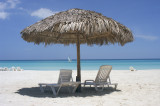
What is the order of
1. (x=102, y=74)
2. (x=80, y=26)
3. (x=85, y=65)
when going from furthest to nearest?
(x=85, y=65) < (x=102, y=74) < (x=80, y=26)

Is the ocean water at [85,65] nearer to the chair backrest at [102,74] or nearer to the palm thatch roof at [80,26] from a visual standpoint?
the chair backrest at [102,74]

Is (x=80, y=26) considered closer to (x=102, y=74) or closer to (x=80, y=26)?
(x=80, y=26)

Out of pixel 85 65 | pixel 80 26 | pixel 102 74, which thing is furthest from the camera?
pixel 85 65

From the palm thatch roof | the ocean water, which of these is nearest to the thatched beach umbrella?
the palm thatch roof

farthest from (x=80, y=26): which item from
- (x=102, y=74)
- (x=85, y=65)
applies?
(x=85, y=65)

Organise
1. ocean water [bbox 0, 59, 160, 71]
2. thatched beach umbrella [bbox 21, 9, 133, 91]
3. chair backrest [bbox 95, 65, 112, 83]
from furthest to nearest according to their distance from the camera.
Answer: ocean water [bbox 0, 59, 160, 71] → chair backrest [bbox 95, 65, 112, 83] → thatched beach umbrella [bbox 21, 9, 133, 91]

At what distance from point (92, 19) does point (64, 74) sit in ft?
5.28

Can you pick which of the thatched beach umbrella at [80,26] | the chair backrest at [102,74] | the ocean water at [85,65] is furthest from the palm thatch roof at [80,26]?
the ocean water at [85,65]

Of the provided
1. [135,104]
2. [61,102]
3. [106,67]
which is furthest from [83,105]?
[106,67]

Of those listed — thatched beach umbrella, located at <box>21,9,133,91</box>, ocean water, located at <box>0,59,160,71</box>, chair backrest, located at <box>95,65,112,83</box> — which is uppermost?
thatched beach umbrella, located at <box>21,9,133,91</box>

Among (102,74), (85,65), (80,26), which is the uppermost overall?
(80,26)

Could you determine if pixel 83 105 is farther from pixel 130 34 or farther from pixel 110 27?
pixel 130 34

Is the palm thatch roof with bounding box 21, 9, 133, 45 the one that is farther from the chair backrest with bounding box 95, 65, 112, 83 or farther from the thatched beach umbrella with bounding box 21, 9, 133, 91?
the chair backrest with bounding box 95, 65, 112, 83

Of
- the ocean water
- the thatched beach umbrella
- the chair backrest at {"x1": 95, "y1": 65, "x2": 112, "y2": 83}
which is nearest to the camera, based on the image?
the thatched beach umbrella
